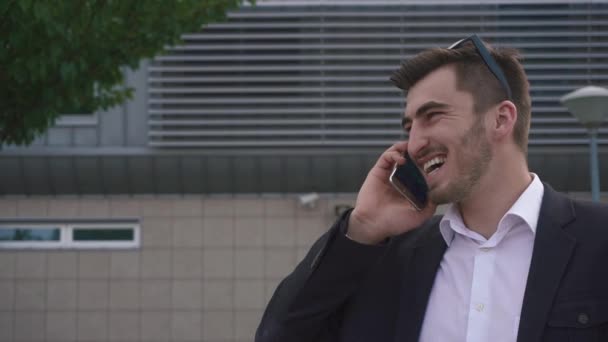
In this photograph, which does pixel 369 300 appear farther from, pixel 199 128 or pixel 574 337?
pixel 199 128

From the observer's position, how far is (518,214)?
6.84ft

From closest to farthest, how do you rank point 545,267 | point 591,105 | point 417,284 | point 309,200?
point 545,267 → point 417,284 → point 591,105 → point 309,200

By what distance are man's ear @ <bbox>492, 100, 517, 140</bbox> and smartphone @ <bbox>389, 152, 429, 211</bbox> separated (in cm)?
22

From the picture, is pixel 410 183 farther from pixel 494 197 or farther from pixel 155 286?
pixel 155 286

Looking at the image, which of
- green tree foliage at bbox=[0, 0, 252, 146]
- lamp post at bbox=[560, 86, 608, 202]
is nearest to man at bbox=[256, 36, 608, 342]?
green tree foliage at bbox=[0, 0, 252, 146]

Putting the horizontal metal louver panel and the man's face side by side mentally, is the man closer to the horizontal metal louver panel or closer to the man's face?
the man's face

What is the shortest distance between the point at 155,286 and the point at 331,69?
4.08 m

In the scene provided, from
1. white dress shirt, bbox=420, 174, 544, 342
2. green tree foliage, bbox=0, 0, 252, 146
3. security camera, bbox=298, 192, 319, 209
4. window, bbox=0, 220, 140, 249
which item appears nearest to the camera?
white dress shirt, bbox=420, 174, 544, 342

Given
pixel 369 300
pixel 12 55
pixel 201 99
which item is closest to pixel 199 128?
pixel 201 99

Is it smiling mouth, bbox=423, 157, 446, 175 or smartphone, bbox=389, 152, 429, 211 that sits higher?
smiling mouth, bbox=423, 157, 446, 175

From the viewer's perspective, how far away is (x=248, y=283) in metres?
12.5

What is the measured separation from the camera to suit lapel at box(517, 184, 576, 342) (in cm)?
190

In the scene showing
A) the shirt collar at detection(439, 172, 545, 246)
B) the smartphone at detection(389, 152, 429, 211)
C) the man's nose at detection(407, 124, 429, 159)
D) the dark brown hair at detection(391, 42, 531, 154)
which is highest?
the dark brown hair at detection(391, 42, 531, 154)

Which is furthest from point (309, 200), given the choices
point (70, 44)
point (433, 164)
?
point (433, 164)
